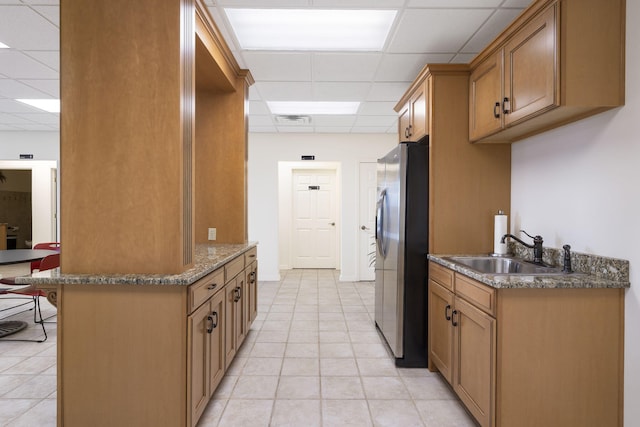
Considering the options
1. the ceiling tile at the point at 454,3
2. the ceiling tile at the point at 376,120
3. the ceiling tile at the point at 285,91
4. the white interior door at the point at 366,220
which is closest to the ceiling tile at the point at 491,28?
the ceiling tile at the point at 454,3

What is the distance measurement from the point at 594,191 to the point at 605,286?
0.54 m

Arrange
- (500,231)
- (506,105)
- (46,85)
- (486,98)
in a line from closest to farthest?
(506,105) < (486,98) < (500,231) < (46,85)

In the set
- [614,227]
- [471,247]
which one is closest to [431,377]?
[471,247]

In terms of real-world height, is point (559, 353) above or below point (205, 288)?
below

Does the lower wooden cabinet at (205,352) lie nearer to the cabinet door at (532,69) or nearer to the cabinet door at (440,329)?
the cabinet door at (440,329)

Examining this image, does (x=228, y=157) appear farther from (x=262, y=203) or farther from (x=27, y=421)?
(x=262, y=203)

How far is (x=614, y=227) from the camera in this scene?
176cm

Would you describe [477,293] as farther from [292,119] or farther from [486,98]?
[292,119]

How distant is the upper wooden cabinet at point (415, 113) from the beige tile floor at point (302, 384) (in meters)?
1.94

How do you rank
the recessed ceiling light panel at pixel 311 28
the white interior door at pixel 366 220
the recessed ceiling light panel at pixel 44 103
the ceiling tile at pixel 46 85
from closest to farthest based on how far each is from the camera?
1. the recessed ceiling light panel at pixel 311 28
2. the ceiling tile at pixel 46 85
3. the recessed ceiling light panel at pixel 44 103
4. the white interior door at pixel 366 220

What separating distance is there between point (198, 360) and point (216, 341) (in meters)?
0.31

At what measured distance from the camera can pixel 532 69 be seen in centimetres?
188

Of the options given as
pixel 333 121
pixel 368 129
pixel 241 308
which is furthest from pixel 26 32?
pixel 368 129

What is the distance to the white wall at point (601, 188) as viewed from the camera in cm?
164
